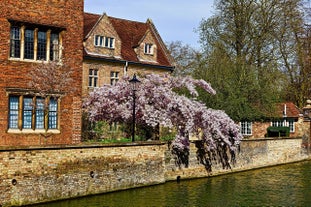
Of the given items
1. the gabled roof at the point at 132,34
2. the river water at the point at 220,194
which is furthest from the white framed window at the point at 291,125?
the river water at the point at 220,194

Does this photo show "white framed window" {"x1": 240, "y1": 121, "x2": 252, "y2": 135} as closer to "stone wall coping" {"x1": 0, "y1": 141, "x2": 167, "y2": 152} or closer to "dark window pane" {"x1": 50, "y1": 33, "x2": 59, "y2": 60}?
"stone wall coping" {"x1": 0, "y1": 141, "x2": 167, "y2": 152}

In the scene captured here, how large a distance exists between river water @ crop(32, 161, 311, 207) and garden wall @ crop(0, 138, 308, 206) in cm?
57

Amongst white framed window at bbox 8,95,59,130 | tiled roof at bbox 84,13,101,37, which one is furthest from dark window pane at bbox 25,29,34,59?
tiled roof at bbox 84,13,101,37

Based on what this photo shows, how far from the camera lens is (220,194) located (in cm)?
2078

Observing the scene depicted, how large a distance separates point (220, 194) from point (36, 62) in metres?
10.8

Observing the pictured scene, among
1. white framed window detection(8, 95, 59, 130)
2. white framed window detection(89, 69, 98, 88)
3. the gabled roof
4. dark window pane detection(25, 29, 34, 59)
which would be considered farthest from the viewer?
the gabled roof

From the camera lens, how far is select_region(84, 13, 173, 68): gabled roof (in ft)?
123

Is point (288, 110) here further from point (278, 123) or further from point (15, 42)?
point (15, 42)

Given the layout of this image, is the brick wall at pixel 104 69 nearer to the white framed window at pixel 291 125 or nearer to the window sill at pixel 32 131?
the window sill at pixel 32 131

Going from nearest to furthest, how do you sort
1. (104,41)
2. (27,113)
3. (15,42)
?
(15,42) < (27,113) < (104,41)

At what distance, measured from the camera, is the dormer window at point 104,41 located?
35438 millimetres

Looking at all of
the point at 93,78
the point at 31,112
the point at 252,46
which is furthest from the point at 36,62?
the point at 252,46

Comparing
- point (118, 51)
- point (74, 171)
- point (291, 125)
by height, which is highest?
point (118, 51)

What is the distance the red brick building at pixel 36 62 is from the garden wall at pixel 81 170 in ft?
11.6
